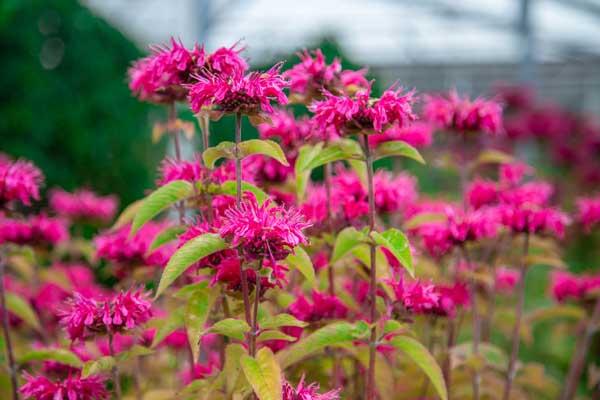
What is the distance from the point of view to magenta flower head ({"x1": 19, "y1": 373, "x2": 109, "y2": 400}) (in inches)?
39.6

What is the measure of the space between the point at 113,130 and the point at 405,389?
2205 mm

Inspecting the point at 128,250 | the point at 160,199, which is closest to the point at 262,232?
the point at 160,199

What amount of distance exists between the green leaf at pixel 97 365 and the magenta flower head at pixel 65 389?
0.04 meters

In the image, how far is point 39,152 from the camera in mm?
2967

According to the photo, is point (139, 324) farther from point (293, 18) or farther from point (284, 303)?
point (293, 18)

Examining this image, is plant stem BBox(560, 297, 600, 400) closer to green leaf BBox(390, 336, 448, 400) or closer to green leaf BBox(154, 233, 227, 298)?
green leaf BBox(390, 336, 448, 400)

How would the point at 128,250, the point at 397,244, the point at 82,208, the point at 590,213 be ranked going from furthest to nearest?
the point at 82,208 < the point at 590,213 < the point at 128,250 < the point at 397,244

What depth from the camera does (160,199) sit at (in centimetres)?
96

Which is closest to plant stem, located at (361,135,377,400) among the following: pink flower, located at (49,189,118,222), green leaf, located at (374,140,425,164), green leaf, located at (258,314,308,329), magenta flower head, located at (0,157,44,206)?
green leaf, located at (374,140,425,164)

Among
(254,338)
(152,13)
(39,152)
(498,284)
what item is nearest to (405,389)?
(498,284)

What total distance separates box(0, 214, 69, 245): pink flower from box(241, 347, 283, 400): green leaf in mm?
745

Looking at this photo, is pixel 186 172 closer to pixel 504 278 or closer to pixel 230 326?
pixel 230 326

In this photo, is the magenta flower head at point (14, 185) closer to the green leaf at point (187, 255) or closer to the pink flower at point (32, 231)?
the pink flower at point (32, 231)

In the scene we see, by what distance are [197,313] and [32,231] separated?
72cm
